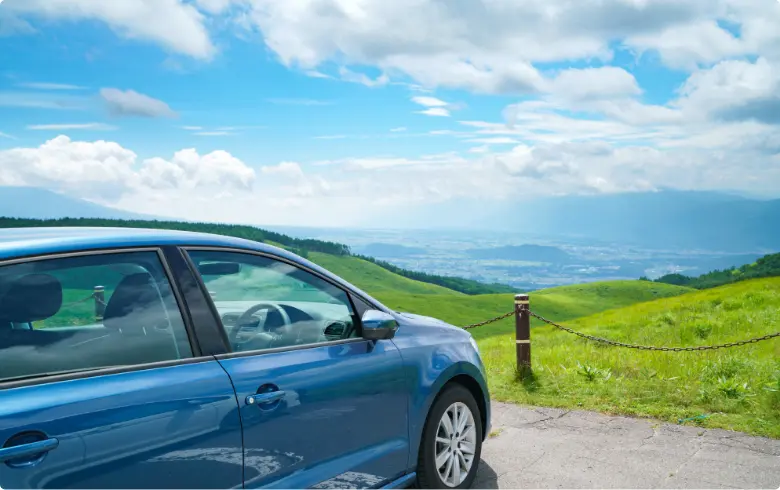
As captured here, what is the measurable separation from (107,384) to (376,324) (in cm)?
151

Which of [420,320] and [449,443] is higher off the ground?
[420,320]

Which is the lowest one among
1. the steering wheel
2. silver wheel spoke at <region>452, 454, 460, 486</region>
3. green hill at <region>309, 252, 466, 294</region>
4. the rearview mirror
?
green hill at <region>309, 252, 466, 294</region>

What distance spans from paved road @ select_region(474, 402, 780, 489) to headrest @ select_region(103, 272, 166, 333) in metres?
2.93

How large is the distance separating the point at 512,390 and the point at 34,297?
21.1 feet

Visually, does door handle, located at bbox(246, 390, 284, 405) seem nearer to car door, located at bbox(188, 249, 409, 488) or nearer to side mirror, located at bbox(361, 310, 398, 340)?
car door, located at bbox(188, 249, 409, 488)

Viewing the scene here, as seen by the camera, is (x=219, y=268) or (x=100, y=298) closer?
(x=100, y=298)

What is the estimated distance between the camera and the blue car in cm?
242

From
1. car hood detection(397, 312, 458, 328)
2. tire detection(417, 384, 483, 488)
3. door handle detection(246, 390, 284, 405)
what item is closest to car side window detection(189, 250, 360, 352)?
door handle detection(246, 390, 284, 405)

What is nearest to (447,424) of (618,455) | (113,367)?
(618,455)

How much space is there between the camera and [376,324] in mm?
3680

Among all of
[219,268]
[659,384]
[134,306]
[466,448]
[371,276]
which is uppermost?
[219,268]

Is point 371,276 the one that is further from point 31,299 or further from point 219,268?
point 31,299

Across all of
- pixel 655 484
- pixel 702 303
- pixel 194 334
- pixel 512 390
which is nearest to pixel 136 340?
pixel 194 334

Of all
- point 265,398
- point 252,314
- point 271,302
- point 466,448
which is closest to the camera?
point 265,398
